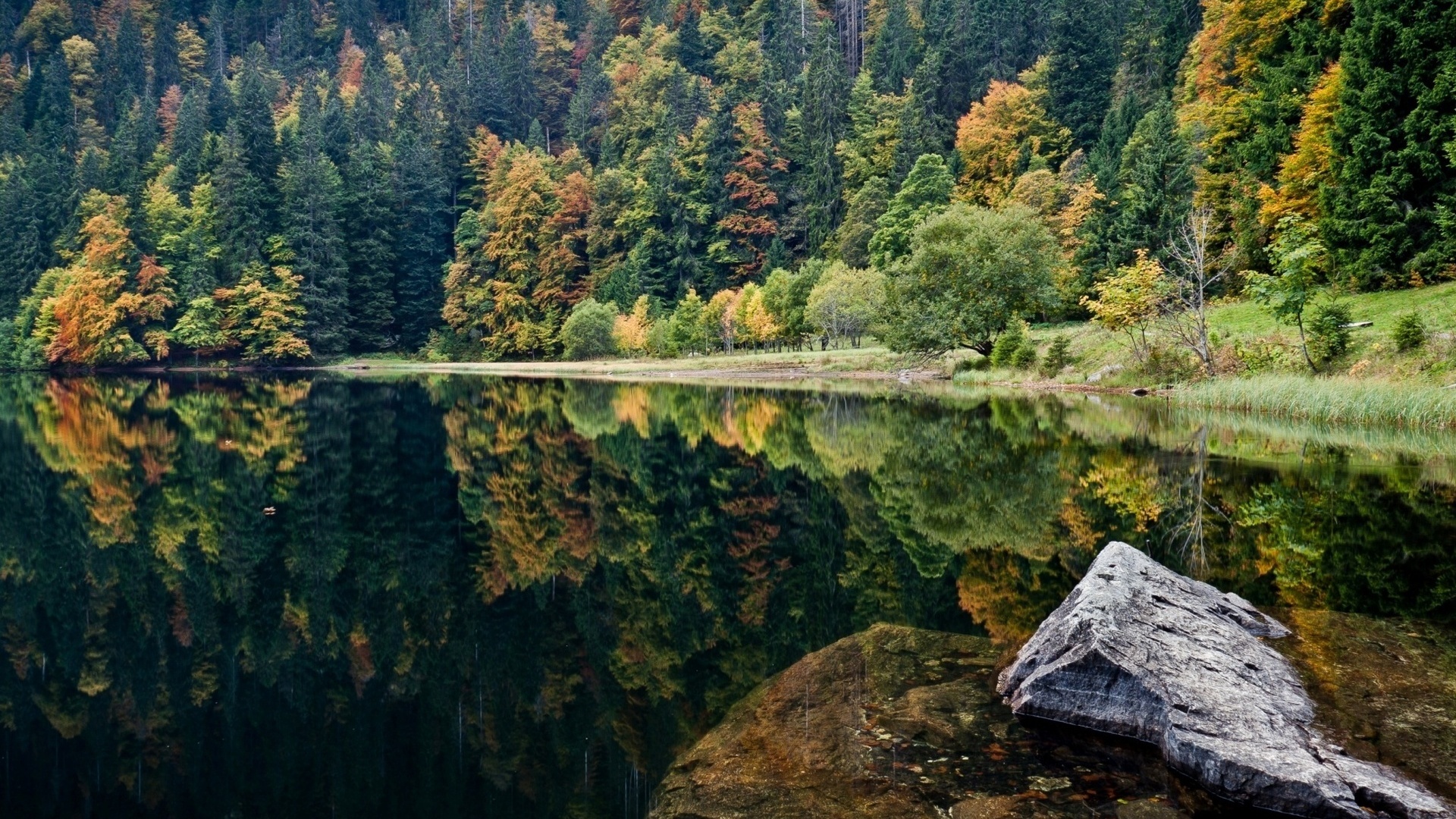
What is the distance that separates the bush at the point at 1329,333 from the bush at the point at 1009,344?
17.0 metres

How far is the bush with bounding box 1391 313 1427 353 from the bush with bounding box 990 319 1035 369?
1987cm

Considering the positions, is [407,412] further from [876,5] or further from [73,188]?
[876,5]

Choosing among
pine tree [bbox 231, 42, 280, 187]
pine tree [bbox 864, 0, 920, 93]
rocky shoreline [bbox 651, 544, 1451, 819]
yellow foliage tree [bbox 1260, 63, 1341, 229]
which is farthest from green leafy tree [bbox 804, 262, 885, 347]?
pine tree [bbox 231, 42, 280, 187]

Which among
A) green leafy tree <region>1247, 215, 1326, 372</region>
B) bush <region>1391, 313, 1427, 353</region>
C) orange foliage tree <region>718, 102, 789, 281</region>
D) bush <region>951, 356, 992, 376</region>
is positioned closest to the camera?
bush <region>1391, 313, 1427, 353</region>

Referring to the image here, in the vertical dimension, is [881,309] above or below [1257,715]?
above

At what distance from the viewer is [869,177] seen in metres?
86.3

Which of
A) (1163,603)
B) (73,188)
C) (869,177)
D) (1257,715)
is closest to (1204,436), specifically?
(1163,603)

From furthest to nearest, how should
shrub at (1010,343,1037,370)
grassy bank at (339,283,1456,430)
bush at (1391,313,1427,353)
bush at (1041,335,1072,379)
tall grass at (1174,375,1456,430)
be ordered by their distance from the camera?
shrub at (1010,343,1037,370) → bush at (1041,335,1072,379) → bush at (1391,313,1427,353) → grassy bank at (339,283,1456,430) → tall grass at (1174,375,1456,430)

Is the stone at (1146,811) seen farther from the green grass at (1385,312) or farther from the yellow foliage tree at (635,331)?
the yellow foliage tree at (635,331)

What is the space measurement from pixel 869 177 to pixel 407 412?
204 ft

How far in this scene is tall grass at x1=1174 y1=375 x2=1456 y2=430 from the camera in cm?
2148

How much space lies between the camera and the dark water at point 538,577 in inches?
262

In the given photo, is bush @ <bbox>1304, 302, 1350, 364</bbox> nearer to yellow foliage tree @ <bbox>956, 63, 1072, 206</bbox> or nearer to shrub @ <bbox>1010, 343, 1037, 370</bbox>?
shrub @ <bbox>1010, 343, 1037, 370</bbox>

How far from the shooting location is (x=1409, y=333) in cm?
2380
